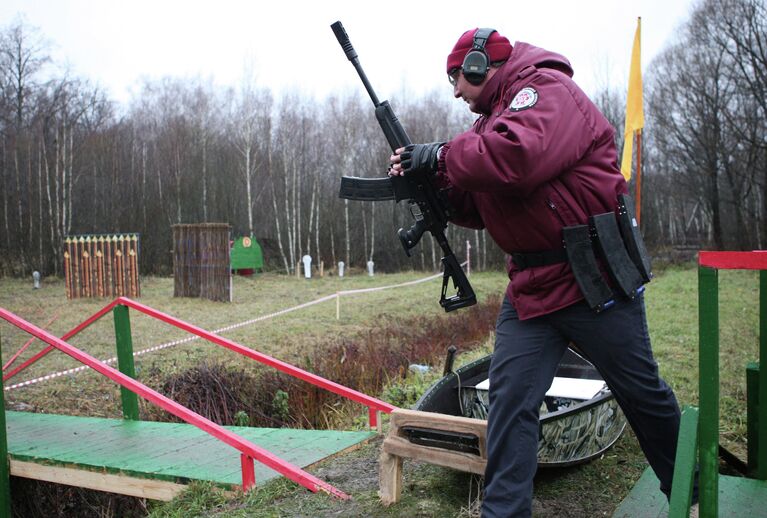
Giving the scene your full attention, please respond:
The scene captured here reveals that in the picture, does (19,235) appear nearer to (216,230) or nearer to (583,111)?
(216,230)

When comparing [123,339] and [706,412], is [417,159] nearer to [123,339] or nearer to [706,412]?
[706,412]

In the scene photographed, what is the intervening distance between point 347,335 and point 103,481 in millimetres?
7048

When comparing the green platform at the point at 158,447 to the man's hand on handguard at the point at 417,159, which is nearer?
the man's hand on handguard at the point at 417,159

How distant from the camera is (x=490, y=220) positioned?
2539 mm

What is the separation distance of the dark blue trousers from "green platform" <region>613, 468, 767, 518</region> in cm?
49

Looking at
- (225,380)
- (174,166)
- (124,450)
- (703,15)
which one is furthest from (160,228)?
(703,15)

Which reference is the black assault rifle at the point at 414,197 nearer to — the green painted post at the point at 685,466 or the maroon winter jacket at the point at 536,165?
the maroon winter jacket at the point at 536,165

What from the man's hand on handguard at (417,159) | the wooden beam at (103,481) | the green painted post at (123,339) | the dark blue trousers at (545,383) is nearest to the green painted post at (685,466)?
the dark blue trousers at (545,383)

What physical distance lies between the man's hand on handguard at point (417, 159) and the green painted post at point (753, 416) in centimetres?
196

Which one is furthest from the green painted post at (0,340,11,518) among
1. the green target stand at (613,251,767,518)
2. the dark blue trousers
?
the green target stand at (613,251,767,518)

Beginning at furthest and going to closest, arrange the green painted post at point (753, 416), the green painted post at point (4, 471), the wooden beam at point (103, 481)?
the green painted post at point (4, 471), the wooden beam at point (103, 481), the green painted post at point (753, 416)

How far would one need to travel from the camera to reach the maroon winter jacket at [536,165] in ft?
7.21

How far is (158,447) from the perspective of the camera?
4547 mm

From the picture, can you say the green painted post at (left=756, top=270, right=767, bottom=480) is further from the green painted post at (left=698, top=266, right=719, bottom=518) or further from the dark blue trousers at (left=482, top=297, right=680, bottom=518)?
the green painted post at (left=698, top=266, right=719, bottom=518)
